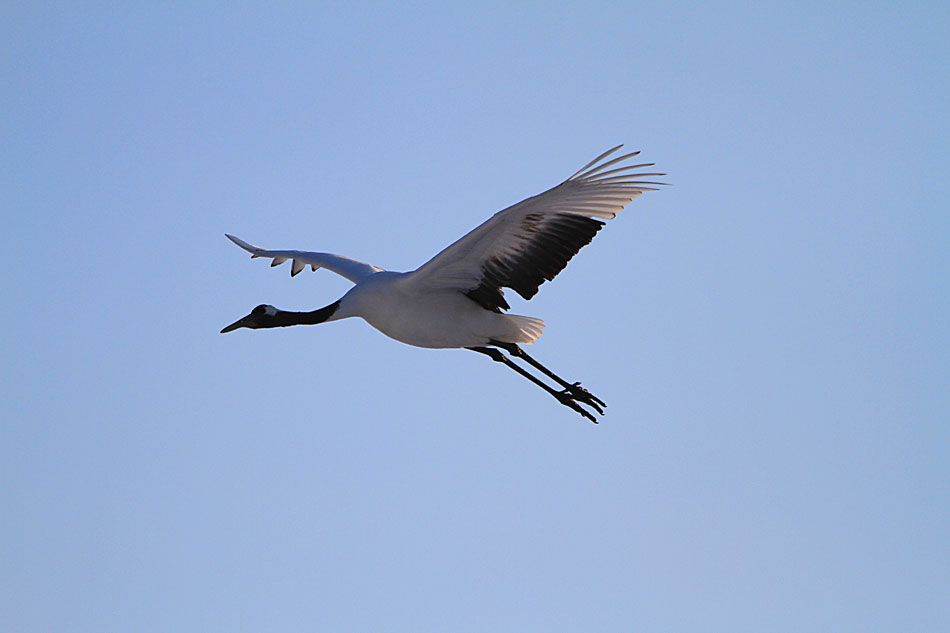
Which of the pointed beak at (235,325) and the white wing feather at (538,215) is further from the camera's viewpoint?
the pointed beak at (235,325)

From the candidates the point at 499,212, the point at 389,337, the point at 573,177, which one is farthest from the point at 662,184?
the point at 389,337

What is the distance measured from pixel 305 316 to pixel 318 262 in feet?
3.64

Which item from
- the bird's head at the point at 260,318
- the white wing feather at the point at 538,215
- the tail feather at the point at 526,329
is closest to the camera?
the white wing feather at the point at 538,215

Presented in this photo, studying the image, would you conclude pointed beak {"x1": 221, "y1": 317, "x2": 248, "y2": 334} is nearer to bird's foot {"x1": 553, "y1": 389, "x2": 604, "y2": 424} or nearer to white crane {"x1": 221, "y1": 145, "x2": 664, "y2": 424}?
white crane {"x1": 221, "y1": 145, "x2": 664, "y2": 424}

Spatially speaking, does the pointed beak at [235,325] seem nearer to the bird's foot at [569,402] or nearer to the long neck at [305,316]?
the long neck at [305,316]

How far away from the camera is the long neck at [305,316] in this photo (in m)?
10.7

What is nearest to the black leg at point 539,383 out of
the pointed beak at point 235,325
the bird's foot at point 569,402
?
the bird's foot at point 569,402

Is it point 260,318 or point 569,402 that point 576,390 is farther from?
point 260,318

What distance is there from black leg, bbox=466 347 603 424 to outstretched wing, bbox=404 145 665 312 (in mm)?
1267

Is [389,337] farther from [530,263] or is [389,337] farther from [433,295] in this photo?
[530,263]

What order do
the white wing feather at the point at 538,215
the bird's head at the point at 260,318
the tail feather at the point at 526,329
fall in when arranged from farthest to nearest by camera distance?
the bird's head at the point at 260,318, the tail feather at the point at 526,329, the white wing feather at the point at 538,215

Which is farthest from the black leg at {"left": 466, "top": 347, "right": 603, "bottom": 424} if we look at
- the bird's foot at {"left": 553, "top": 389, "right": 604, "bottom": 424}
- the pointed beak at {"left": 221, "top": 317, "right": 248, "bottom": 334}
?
the pointed beak at {"left": 221, "top": 317, "right": 248, "bottom": 334}

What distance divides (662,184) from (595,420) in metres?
2.71

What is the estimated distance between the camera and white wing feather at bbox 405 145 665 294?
9391 mm
